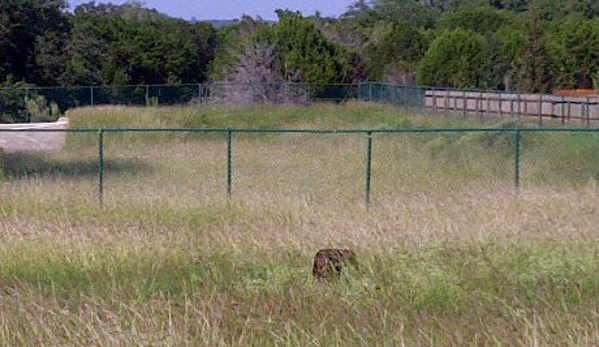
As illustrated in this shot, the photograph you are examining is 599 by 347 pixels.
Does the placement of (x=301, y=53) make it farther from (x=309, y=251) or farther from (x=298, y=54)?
(x=309, y=251)

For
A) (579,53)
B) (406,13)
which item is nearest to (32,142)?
(579,53)

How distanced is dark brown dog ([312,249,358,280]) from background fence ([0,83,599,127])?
25.2 meters

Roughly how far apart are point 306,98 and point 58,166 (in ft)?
94.8

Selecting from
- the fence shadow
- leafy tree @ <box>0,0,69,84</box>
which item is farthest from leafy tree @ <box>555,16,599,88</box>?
the fence shadow

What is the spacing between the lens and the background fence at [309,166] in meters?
17.6

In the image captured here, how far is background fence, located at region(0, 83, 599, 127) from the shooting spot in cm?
3656

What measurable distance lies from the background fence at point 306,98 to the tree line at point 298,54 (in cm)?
221

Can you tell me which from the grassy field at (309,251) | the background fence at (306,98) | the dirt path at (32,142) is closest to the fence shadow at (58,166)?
the grassy field at (309,251)

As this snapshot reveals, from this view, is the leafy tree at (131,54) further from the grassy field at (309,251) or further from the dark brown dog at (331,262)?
the dark brown dog at (331,262)

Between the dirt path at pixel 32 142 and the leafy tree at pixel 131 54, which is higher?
the leafy tree at pixel 131 54

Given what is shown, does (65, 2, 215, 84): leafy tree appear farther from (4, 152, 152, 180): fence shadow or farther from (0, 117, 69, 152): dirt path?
(4, 152, 152, 180): fence shadow

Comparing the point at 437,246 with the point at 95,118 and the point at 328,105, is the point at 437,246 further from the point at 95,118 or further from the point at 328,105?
the point at 328,105

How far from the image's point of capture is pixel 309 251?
1131 cm

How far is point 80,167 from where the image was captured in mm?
24094
